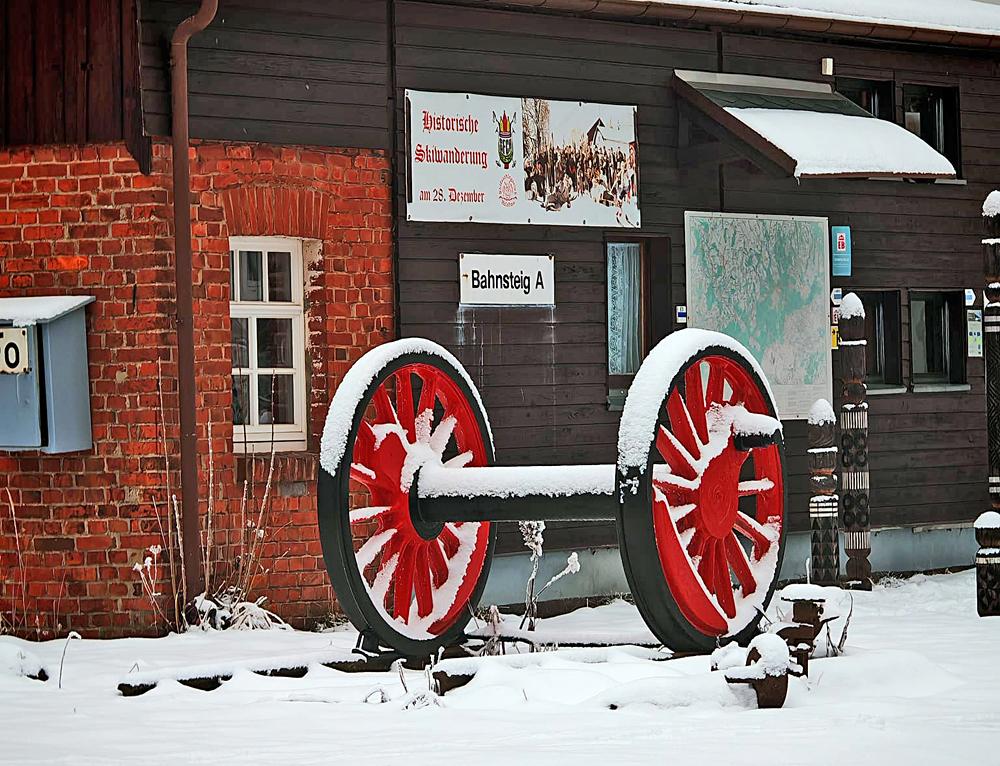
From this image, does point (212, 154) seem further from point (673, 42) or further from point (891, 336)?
point (891, 336)

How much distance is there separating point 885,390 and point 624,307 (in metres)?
2.35

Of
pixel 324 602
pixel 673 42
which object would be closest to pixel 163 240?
pixel 324 602

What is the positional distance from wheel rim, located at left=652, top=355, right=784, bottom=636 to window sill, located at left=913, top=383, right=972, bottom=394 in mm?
5456

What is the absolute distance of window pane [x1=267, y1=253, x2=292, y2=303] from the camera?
32.6 feet

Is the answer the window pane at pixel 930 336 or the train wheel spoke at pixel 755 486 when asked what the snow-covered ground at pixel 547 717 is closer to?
the train wheel spoke at pixel 755 486

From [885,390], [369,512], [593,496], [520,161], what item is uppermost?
[520,161]

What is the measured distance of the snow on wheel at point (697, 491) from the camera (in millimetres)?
6492

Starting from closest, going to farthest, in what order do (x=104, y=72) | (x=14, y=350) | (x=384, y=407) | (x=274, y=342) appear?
(x=384, y=407), (x=14, y=350), (x=104, y=72), (x=274, y=342)

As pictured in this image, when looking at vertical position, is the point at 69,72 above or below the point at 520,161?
above

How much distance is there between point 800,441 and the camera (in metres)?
11.9

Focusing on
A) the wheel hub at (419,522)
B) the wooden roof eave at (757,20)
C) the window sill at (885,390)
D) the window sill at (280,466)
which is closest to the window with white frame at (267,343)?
the window sill at (280,466)

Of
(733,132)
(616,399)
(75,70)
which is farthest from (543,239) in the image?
(75,70)

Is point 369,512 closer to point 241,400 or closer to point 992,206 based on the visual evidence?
point 241,400

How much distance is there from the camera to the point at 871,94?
41.1 feet
